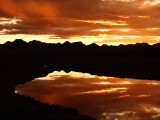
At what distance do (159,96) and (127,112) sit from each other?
984 cm

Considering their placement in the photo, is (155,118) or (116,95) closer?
(155,118)

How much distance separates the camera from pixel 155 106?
2723 cm

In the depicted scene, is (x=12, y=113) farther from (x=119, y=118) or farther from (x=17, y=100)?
(x=119, y=118)

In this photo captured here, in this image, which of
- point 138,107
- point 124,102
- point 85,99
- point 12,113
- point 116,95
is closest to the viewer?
point 12,113

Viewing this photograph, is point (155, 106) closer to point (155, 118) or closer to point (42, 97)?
point (155, 118)

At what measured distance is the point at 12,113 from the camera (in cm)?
2148

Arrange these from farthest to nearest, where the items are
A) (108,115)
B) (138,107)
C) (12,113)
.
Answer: (138,107)
(108,115)
(12,113)

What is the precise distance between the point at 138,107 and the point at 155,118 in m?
4.65

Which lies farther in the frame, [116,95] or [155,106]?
[116,95]

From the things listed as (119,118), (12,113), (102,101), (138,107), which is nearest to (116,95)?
(102,101)

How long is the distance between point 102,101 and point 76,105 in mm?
3713

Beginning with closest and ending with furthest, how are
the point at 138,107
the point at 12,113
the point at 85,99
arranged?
1. the point at 12,113
2. the point at 138,107
3. the point at 85,99

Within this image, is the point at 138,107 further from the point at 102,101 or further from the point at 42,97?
the point at 42,97

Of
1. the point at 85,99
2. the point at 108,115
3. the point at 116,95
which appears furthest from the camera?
the point at 116,95
